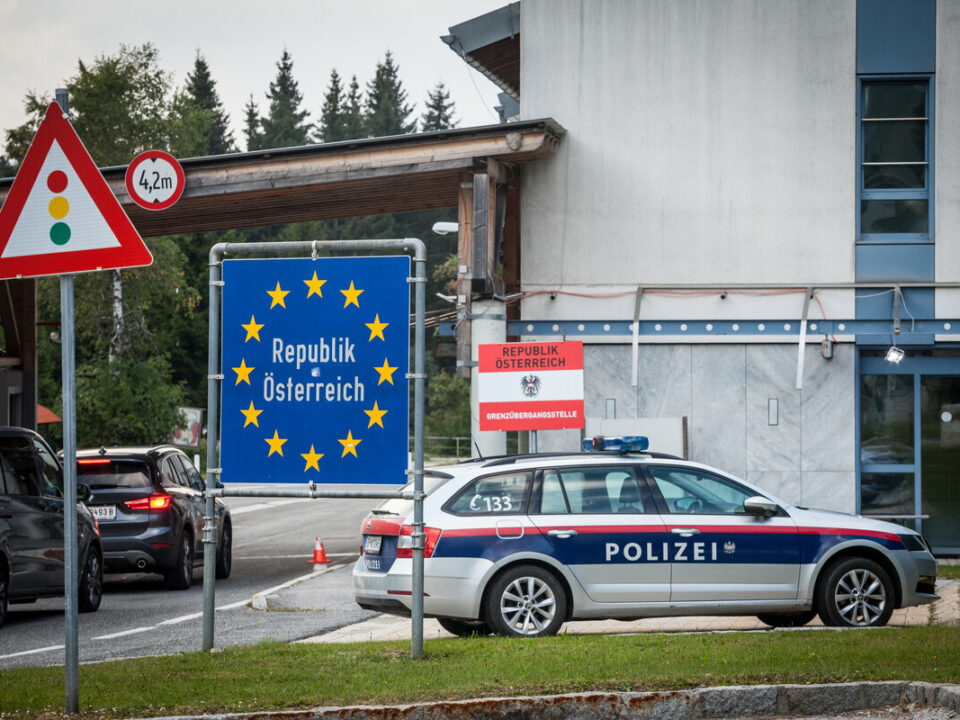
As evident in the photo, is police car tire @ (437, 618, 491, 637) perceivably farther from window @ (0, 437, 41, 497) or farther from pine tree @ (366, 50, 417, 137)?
pine tree @ (366, 50, 417, 137)

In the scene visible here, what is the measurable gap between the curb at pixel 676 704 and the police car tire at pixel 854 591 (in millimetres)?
3791

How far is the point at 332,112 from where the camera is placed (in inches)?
4345

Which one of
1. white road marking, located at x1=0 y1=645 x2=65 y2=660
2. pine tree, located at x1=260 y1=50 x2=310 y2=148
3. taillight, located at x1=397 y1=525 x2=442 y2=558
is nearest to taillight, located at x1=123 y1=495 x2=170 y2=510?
white road marking, located at x1=0 y1=645 x2=65 y2=660

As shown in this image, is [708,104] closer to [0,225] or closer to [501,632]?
[501,632]

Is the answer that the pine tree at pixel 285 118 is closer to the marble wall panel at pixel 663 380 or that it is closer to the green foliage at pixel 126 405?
the green foliage at pixel 126 405

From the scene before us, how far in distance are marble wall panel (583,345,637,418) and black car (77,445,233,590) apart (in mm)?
5483

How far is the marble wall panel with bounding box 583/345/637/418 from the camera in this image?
703 inches

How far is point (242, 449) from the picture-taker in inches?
361

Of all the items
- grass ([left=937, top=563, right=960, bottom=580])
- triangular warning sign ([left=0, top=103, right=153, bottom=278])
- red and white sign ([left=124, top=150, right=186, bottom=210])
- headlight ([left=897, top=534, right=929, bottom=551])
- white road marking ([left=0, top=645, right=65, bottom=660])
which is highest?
red and white sign ([left=124, top=150, right=186, bottom=210])

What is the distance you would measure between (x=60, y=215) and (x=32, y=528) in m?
7.53

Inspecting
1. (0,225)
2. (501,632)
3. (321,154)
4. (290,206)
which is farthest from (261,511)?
(0,225)

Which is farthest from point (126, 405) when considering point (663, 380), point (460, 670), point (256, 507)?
point (460, 670)

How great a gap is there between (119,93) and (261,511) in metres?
24.3

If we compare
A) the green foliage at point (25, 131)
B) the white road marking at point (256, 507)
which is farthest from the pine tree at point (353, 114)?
the white road marking at point (256, 507)
